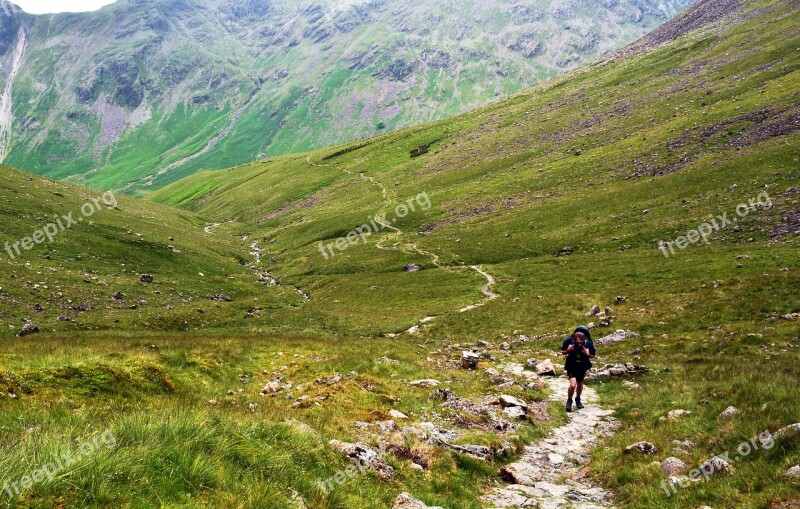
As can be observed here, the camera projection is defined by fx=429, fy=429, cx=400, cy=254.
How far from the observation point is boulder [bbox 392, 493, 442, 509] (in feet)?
27.3

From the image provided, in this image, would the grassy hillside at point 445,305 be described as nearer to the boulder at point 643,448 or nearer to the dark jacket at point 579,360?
the boulder at point 643,448

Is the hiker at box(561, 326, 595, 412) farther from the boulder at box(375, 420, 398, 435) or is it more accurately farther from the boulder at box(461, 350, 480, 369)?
the boulder at box(375, 420, 398, 435)

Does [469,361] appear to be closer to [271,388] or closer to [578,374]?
[578,374]

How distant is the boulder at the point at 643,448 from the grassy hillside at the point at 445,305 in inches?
18.1

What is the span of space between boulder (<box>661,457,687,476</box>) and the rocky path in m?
1.42

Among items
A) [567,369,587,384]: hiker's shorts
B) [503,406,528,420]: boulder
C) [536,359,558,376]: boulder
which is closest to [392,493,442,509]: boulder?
[503,406,528,420]: boulder

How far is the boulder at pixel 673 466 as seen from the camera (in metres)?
9.80

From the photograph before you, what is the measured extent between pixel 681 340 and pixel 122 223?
255 ft

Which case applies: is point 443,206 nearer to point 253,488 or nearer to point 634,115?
point 634,115

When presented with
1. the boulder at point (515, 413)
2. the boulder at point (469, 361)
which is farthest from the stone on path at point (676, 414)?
the boulder at point (469, 361)

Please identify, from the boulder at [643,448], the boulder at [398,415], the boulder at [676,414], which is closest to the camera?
the boulder at [643,448]

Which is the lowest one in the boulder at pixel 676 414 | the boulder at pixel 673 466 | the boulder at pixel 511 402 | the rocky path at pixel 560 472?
the boulder at pixel 511 402

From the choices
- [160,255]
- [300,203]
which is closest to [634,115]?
[300,203]

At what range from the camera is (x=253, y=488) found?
21.3 feet
